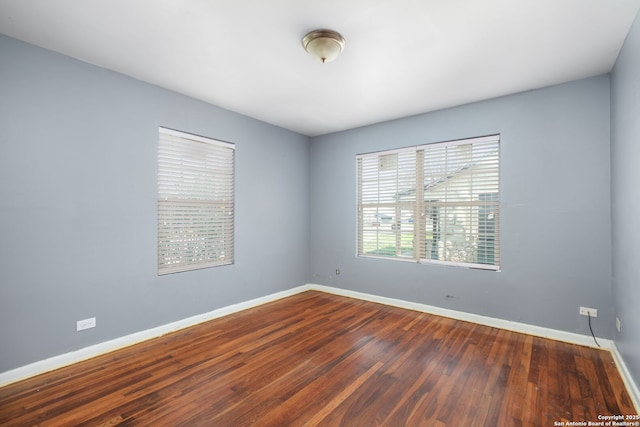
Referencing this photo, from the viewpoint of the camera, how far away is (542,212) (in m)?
3.18

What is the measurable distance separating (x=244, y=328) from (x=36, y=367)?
1786 millimetres

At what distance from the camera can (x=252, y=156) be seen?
428 centimetres

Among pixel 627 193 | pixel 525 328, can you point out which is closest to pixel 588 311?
pixel 525 328

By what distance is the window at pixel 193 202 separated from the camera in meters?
3.31

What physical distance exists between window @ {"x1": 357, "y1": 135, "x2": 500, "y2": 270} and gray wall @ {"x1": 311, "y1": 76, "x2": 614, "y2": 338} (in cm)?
14

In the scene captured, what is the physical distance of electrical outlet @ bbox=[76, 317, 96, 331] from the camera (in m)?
2.62

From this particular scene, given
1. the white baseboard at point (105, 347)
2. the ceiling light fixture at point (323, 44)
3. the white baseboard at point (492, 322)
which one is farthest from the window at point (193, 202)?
the white baseboard at point (492, 322)

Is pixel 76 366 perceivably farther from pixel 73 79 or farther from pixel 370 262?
pixel 370 262

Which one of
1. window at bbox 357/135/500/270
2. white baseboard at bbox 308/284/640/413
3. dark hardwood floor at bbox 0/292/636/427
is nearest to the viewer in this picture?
dark hardwood floor at bbox 0/292/636/427

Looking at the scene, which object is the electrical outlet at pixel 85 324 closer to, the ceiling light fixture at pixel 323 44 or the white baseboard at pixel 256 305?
the white baseboard at pixel 256 305

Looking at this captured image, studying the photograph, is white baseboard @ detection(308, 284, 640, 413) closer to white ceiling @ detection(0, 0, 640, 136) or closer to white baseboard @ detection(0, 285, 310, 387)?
white baseboard @ detection(0, 285, 310, 387)

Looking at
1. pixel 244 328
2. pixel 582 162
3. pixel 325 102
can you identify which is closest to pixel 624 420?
pixel 582 162

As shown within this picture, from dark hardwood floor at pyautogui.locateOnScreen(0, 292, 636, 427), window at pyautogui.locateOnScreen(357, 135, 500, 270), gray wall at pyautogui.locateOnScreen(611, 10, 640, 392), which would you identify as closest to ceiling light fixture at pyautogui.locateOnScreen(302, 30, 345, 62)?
gray wall at pyautogui.locateOnScreen(611, 10, 640, 392)

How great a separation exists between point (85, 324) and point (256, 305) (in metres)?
2.05
